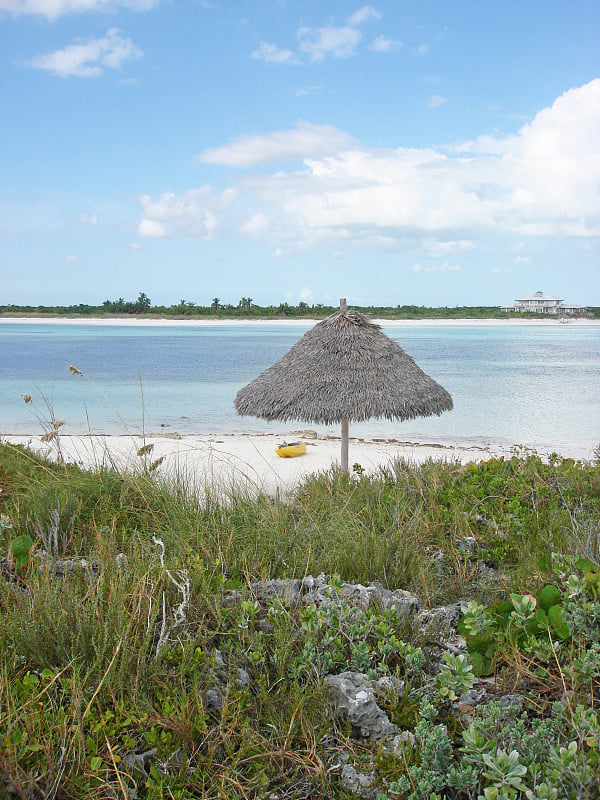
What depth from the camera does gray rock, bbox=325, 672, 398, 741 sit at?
6.95ft

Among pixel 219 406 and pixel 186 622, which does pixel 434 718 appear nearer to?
pixel 186 622

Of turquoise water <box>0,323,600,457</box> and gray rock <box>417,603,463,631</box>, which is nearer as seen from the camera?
gray rock <box>417,603,463,631</box>

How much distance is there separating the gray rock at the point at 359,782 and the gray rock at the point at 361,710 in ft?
0.51

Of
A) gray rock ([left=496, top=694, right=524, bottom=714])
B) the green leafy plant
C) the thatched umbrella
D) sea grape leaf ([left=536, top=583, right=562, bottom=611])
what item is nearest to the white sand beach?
the thatched umbrella

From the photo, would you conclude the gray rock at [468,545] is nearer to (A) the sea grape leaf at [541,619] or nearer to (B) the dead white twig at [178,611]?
(A) the sea grape leaf at [541,619]

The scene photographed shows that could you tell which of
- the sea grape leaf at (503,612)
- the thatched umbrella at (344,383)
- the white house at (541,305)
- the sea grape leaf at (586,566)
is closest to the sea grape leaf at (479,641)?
the sea grape leaf at (503,612)

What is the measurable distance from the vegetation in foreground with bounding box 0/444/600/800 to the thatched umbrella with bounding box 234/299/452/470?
3.99 meters

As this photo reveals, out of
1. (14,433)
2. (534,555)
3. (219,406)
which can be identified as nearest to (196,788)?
(534,555)

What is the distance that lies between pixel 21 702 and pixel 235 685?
691 mm

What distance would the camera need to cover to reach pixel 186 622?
2.57 m

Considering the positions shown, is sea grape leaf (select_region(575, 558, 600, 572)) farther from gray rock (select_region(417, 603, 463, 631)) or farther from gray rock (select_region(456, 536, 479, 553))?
gray rock (select_region(456, 536, 479, 553))

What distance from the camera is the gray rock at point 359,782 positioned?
1.93 m

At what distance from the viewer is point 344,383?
25.0ft

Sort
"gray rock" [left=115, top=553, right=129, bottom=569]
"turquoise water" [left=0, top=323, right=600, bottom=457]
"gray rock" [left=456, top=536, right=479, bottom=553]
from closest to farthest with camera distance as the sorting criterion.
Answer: "gray rock" [left=115, top=553, right=129, bottom=569]
"gray rock" [left=456, top=536, right=479, bottom=553]
"turquoise water" [left=0, top=323, right=600, bottom=457]
